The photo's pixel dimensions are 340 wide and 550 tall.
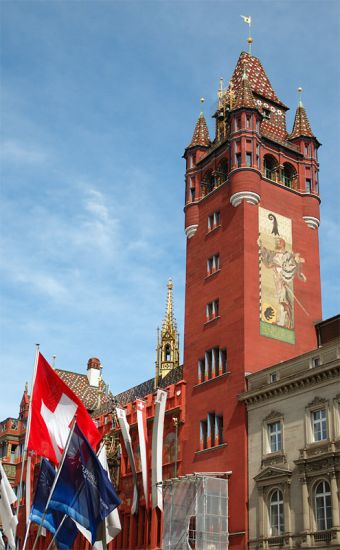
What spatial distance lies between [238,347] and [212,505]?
11.2 m

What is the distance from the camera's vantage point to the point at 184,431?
57781 mm

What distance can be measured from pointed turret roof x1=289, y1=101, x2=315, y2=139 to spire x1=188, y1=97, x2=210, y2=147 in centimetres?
778

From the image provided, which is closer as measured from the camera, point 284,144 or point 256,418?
point 256,418

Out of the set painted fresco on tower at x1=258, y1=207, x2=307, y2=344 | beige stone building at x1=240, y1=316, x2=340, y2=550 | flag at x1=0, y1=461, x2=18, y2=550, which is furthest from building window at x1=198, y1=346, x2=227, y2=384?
flag at x1=0, y1=461, x2=18, y2=550

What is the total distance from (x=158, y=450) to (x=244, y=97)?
29.6 m

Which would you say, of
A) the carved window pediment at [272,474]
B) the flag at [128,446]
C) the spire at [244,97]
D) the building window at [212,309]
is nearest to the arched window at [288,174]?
the spire at [244,97]

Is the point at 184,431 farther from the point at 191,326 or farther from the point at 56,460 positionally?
the point at 56,460

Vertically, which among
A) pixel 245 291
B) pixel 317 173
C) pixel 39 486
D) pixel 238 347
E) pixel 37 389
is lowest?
pixel 39 486

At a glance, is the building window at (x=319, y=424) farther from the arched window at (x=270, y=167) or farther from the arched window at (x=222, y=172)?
the arched window at (x=222, y=172)

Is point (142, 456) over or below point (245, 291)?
below

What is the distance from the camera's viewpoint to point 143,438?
60406 mm

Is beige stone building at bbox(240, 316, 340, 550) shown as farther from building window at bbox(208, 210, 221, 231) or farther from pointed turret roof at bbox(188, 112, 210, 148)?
pointed turret roof at bbox(188, 112, 210, 148)

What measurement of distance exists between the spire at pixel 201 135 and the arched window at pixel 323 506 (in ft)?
115

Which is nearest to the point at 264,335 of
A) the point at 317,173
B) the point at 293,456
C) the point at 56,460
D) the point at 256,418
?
the point at 256,418
